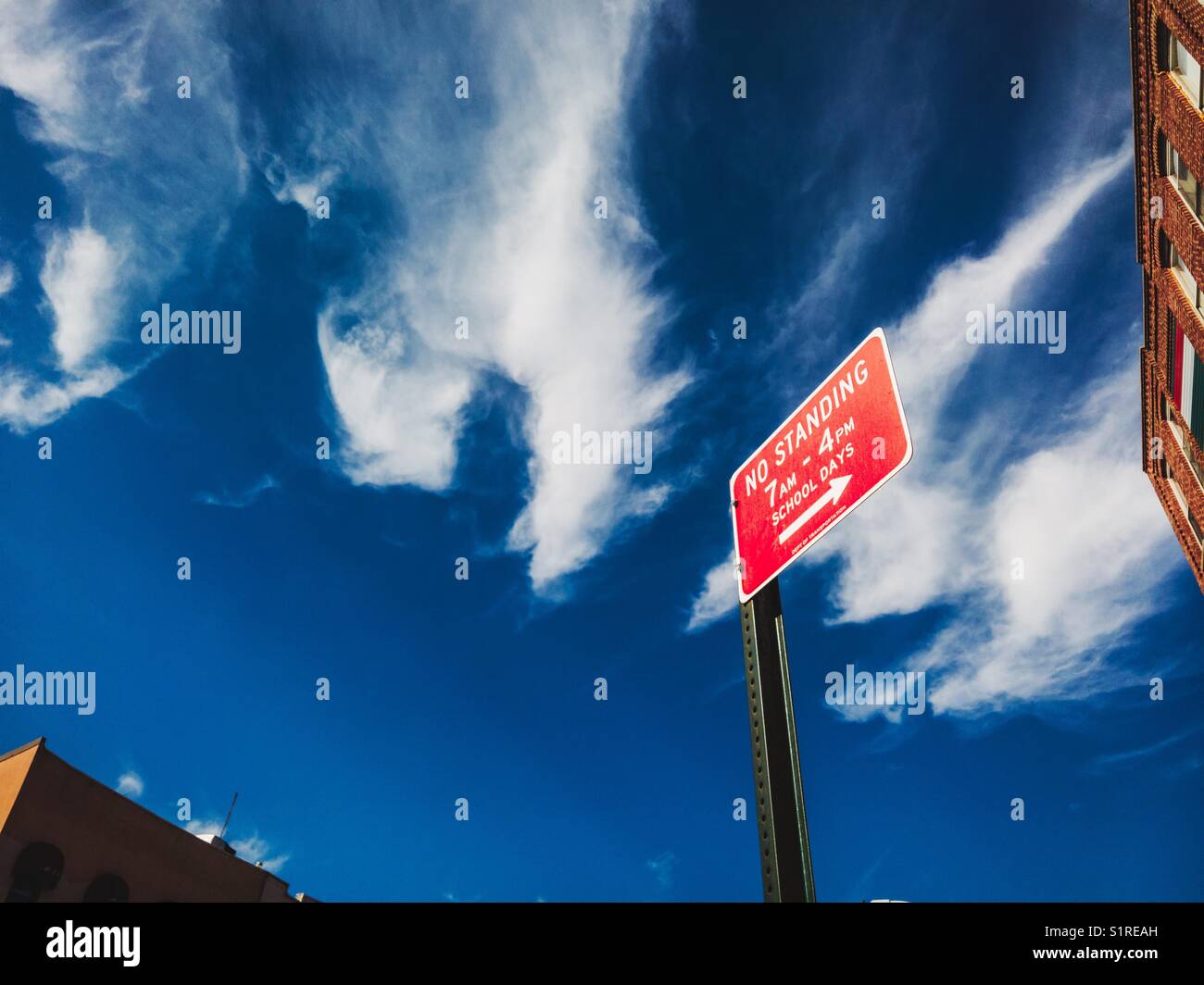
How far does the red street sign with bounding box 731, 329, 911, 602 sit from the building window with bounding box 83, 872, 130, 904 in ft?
106

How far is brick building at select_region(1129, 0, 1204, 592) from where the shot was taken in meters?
26.8

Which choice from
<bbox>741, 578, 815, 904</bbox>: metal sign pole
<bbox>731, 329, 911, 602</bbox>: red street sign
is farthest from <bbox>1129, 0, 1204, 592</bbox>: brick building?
<bbox>741, 578, 815, 904</bbox>: metal sign pole

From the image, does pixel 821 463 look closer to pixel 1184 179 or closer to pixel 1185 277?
pixel 1184 179

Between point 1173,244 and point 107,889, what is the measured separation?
50.5 meters

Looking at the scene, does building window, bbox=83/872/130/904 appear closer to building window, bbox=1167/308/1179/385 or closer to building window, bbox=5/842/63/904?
building window, bbox=5/842/63/904

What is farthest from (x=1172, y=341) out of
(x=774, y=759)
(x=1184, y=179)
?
(x=774, y=759)

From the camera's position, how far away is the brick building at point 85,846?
79.0 ft
